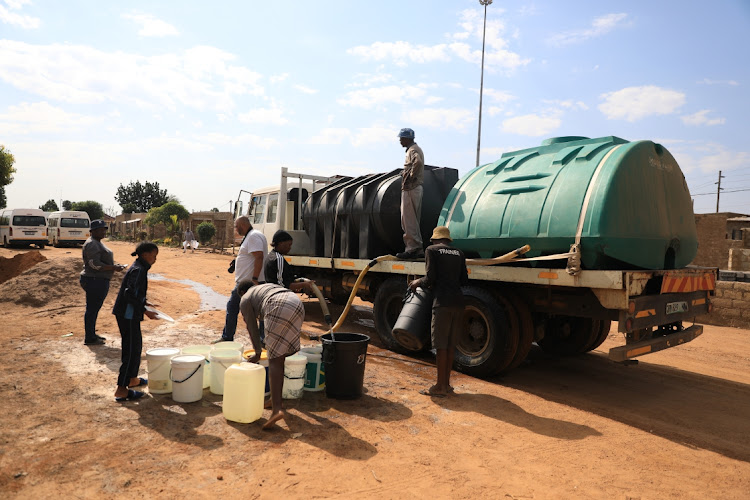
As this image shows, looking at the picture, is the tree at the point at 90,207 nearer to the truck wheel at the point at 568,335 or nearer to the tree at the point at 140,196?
the tree at the point at 140,196

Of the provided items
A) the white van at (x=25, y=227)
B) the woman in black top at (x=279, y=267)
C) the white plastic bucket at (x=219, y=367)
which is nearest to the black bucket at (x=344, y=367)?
the woman in black top at (x=279, y=267)

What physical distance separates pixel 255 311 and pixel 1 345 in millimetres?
4304

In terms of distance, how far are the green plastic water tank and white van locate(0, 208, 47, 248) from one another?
28.5 meters

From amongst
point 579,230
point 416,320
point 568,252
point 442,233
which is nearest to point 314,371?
point 416,320

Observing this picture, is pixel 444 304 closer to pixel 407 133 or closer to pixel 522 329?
pixel 522 329

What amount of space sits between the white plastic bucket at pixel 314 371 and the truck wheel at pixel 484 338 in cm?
183

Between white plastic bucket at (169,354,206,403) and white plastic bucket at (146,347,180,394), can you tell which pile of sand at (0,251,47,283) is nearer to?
white plastic bucket at (146,347,180,394)

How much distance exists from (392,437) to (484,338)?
2482 mm

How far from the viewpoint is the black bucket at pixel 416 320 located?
5898 millimetres

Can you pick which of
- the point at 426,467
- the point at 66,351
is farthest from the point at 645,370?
the point at 66,351

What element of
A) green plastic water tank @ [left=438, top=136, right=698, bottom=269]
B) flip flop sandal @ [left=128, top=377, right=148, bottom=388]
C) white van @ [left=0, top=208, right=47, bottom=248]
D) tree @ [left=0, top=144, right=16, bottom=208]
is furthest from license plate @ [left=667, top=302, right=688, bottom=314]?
white van @ [left=0, top=208, right=47, bottom=248]

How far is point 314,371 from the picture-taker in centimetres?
520

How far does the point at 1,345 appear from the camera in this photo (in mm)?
6418

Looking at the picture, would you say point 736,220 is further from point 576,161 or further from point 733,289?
point 576,161
